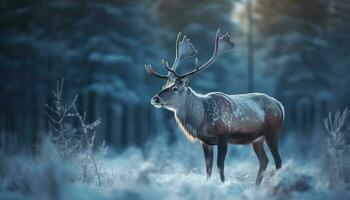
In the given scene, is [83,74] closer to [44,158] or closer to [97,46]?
[97,46]

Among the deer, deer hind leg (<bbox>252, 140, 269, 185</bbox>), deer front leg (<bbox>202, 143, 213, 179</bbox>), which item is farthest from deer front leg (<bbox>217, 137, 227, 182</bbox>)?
deer hind leg (<bbox>252, 140, 269, 185</bbox>)

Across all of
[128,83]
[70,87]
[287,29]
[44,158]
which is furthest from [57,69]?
[44,158]

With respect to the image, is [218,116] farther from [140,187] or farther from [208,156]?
[140,187]

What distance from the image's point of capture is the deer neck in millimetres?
10906

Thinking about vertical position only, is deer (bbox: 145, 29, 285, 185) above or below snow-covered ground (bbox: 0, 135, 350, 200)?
above

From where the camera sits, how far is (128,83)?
25922mm

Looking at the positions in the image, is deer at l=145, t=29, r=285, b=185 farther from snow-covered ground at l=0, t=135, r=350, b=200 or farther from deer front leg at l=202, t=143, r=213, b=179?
snow-covered ground at l=0, t=135, r=350, b=200

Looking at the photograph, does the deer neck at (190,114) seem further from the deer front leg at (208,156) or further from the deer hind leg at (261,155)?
the deer hind leg at (261,155)

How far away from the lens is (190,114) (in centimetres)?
1098

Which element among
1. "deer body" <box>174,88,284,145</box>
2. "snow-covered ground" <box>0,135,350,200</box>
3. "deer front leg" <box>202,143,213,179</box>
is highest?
"deer body" <box>174,88,284,145</box>

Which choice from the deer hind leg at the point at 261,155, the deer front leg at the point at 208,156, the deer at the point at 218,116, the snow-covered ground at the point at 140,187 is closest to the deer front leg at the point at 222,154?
the deer at the point at 218,116

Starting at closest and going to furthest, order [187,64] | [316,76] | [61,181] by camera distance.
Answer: [61,181], [187,64], [316,76]

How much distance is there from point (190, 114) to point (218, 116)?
483mm

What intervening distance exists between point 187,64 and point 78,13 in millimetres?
4641
